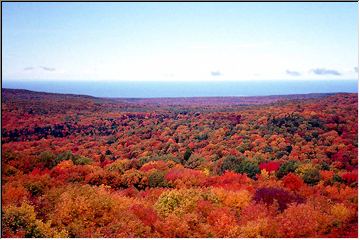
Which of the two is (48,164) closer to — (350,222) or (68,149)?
(68,149)

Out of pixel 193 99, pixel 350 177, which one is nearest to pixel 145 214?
pixel 193 99

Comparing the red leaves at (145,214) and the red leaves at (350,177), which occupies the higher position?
the red leaves at (350,177)

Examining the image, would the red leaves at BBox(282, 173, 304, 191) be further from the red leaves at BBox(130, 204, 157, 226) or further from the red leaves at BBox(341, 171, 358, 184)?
the red leaves at BBox(130, 204, 157, 226)

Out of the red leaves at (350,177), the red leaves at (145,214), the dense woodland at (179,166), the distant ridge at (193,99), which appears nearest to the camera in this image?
the dense woodland at (179,166)

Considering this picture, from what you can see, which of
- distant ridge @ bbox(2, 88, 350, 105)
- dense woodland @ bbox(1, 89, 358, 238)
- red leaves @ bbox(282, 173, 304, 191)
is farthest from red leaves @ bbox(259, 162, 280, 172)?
distant ridge @ bbox(2, 88, 350, 105)

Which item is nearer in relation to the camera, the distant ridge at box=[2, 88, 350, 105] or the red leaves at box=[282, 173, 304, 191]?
the red leaves at box=[282, 173, 304, 191]

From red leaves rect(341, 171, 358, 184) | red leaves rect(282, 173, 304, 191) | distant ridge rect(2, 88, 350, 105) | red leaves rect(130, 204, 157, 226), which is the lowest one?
red leaves rect(130, 204, 157, 226)

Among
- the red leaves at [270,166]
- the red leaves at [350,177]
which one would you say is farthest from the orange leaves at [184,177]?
the red leaves at [350,177]

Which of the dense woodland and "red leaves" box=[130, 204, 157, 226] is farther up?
the dense woodland

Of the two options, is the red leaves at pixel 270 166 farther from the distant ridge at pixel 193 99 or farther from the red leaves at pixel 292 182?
the distant ridge at pixel 193 99
